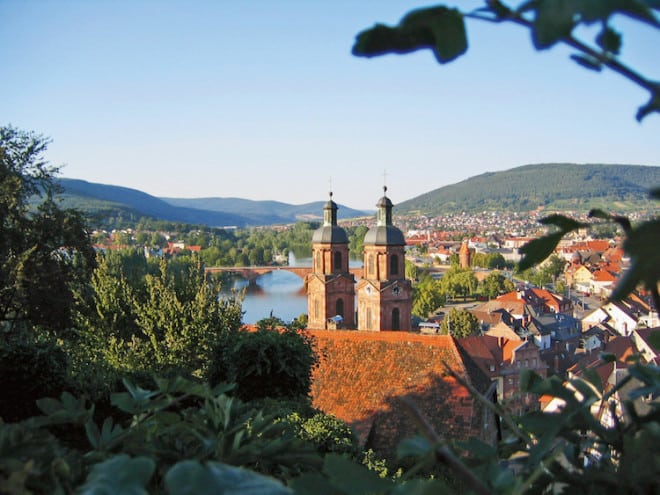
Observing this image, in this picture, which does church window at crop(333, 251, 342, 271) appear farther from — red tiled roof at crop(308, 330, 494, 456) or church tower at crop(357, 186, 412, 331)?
red tiled roof at crop(308, 330, 494, 456)

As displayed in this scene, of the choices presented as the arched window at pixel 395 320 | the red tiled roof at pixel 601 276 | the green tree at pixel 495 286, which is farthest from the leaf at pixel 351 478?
the red tiled roof at pixel 601 276

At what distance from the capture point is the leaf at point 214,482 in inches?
25.0

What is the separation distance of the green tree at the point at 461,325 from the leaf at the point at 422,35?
35740 millimetres

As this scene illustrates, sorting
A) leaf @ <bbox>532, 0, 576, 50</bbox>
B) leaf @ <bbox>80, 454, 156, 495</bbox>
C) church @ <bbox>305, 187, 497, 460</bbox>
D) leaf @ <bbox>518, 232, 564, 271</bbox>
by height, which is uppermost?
leaf @ <bbox>532, 0, 576, 50</bbox>

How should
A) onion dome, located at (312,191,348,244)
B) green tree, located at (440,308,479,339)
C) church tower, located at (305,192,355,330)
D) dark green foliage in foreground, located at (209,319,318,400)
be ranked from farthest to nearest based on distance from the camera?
1. green tree, located at (440,308,479,339)
2. onion dome, located at (312,191,348,244)
3. church tower, located at (305,192,355,330)
4. dark green foliage in foreground, located at (209,319,318,400)

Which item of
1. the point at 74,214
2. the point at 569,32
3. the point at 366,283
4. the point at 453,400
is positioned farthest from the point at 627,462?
the point at 366,283

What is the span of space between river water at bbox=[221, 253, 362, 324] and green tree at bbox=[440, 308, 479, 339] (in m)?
14.4

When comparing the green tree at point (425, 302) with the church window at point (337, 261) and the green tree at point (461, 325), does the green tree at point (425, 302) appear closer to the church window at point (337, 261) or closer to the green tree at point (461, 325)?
the green tree at point (461, 325)

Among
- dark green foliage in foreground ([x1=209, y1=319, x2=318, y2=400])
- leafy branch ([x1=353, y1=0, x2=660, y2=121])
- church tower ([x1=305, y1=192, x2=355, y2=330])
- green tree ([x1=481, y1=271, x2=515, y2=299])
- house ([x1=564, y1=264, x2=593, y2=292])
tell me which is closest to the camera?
leafy branch ([x1=353, y1=0, x2=660, y2=121])

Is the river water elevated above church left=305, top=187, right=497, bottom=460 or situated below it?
below

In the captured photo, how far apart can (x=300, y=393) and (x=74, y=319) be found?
532 centimetres

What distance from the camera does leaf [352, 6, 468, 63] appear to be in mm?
680

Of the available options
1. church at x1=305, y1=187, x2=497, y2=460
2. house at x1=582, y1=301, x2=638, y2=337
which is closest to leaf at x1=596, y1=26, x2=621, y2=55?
church at x1=305, y1=187, x2=497, y2=460

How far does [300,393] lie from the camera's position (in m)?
9.79
